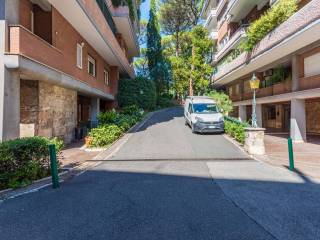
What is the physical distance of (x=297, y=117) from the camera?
49.2 ft

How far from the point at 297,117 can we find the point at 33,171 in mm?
14153

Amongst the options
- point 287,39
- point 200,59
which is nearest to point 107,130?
point 287,39

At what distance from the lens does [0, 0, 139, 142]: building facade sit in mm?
8141

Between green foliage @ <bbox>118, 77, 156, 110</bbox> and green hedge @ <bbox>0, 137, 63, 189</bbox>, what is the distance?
68.7 ft

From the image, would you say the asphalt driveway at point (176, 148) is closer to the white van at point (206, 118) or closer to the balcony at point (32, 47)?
the white van at point (206, 118)

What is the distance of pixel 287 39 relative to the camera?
43.4ft

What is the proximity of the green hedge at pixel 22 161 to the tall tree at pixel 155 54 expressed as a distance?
35323 millimetres

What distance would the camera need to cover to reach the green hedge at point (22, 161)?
6.12 metres

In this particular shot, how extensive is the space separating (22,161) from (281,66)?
18704 mm

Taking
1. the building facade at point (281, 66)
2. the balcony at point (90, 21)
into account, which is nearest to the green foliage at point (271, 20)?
the building facade at point (281, 66)

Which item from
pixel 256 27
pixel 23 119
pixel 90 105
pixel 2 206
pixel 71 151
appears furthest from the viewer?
pixel 90 105

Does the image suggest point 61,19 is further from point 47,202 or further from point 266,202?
point 266,202

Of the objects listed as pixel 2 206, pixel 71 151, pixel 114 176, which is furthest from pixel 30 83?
pixel 2 206

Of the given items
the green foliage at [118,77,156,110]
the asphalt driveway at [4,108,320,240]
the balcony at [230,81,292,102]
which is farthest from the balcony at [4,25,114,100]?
the green foliage at [118,77,156,110]
